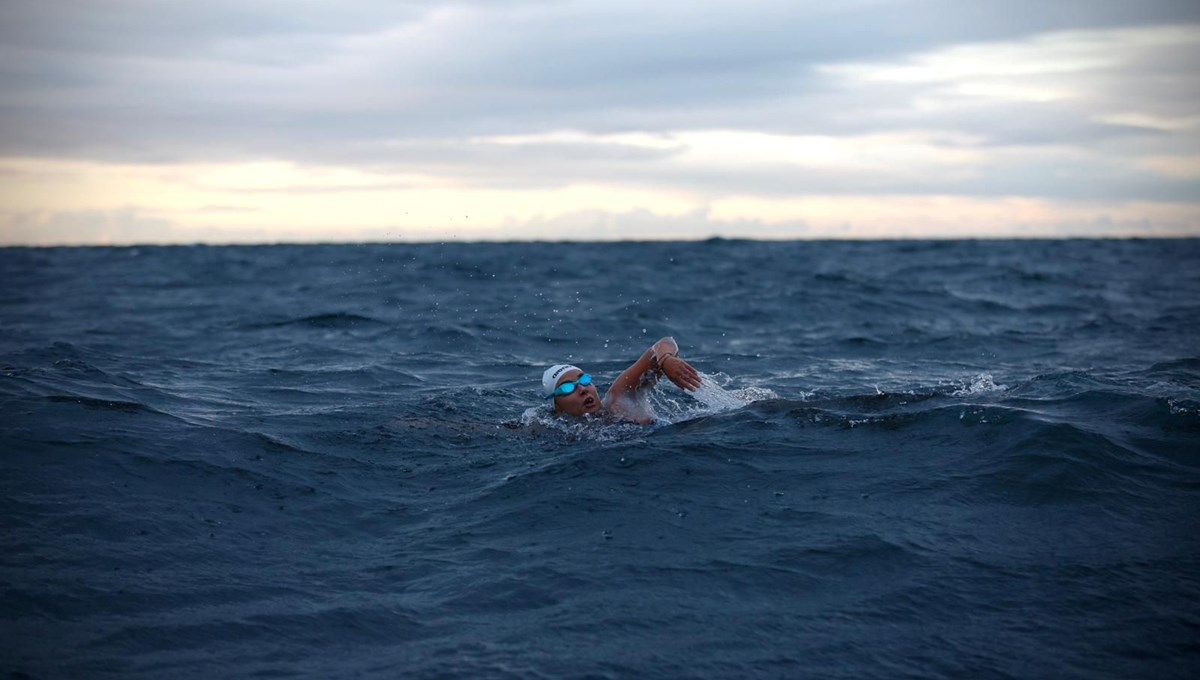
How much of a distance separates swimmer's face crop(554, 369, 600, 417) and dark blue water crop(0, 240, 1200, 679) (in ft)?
0.92

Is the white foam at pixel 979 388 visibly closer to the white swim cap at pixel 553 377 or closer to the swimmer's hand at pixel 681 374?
the swimmer's hand at pixel 681 374

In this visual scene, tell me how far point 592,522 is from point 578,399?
8.98 ft

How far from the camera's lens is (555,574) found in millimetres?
6066

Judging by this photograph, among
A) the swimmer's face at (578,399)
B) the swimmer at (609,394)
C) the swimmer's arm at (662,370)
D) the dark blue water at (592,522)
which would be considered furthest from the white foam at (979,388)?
the swimmer's face at (578,399)

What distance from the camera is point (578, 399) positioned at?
9.56 metres

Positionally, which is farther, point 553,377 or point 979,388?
point 979,388

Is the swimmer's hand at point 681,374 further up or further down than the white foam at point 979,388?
further up

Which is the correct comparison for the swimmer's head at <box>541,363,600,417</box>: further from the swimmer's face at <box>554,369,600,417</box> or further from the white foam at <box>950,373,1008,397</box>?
the white foam at <box>950,373,1008,397</box>

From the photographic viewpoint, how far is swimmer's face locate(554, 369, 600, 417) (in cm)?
955

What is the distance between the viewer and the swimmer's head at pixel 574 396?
9.55 metres

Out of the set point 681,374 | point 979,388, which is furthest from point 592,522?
point 979,388

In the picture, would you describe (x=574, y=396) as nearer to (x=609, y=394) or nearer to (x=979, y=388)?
(x=609, y=394)

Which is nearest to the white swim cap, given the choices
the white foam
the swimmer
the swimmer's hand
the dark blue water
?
the swimmer

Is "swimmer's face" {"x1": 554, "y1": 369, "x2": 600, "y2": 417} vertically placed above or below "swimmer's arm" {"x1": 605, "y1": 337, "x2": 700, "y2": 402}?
below
